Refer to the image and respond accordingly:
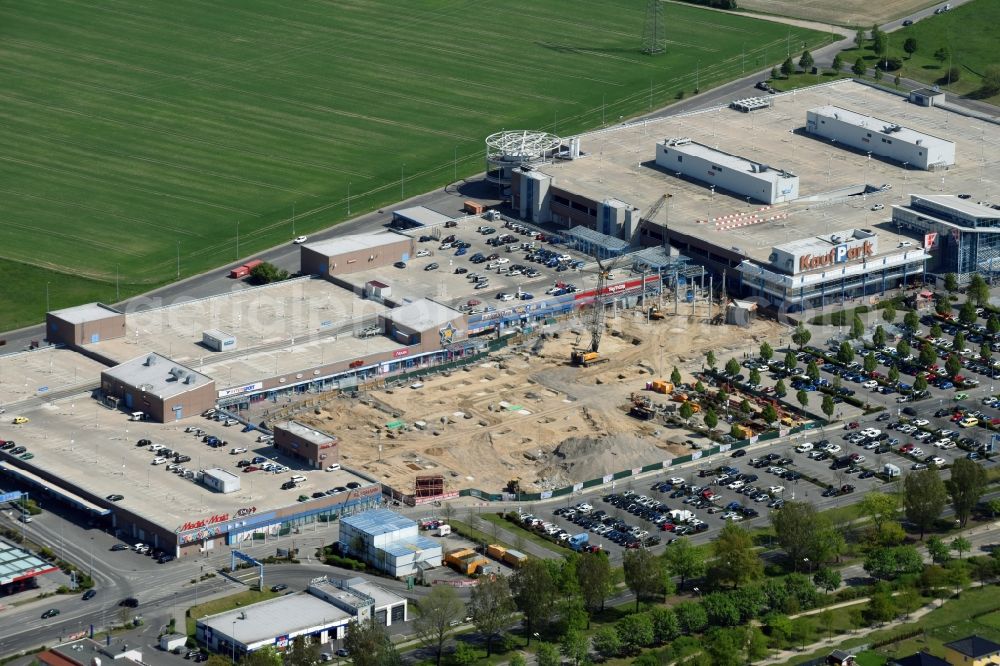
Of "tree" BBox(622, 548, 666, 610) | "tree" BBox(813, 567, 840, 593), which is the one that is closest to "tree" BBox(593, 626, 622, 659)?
"tree" BBox(622, 548, 666, 610)

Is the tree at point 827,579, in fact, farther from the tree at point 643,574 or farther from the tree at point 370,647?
the tree at point 370,647

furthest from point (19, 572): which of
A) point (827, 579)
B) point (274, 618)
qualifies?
point (827, 579)

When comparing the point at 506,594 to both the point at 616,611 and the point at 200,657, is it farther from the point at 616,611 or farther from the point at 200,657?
the point at 200,657

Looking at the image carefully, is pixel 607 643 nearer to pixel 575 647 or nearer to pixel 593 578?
pixel 575 647

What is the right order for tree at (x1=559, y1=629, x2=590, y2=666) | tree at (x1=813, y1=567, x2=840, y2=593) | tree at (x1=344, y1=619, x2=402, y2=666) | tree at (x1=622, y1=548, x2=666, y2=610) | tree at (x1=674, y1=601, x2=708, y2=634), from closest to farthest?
tree at (x1=344, y1=619, x2=402, y2=666) < tree at (x1=559, y1=629, x2=590, y2=666) < tree at (x1=674, y1=601, x2=708, y2=634) < tree at (x1=622, y1=548, x2=666, y2=610) < tree at (x1=813, y1=567, x2=840, y2=593)

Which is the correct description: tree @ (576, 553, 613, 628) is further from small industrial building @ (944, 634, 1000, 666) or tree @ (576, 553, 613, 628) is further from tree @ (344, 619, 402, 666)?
small industrial building @ (944, 634, 1000, 666)

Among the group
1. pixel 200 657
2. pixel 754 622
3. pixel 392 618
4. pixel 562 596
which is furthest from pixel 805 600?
pixel 200 657
